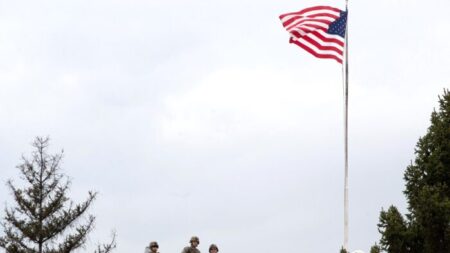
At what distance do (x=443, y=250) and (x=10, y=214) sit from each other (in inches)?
795

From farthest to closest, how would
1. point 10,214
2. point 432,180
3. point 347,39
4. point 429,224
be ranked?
point 10,214 → point 347,39 → point 432,180 → point 429,224

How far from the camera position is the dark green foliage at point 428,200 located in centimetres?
2286

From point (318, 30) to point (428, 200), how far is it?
16.9ft

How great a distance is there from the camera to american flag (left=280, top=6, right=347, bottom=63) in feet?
80.7

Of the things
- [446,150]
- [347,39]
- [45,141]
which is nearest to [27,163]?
[45,141]

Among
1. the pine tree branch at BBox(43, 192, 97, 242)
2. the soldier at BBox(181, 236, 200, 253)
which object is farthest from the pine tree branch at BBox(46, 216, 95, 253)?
the soldier at BBox(181, 236, 200, 253)

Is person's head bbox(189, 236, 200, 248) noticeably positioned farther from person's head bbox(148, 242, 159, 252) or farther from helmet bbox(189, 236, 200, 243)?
person's head bbox(148, 242, 159, 252)

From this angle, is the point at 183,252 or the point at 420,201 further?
the point at 420,201

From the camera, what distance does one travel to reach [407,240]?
23.8 m

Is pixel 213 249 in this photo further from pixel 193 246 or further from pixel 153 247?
pixel 153 247

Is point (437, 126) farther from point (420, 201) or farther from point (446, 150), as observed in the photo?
point (420, 201)

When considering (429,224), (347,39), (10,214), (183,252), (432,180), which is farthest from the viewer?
(10,214)

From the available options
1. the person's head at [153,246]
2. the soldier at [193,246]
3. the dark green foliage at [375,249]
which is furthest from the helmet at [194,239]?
the dark green foliage at [375,249]

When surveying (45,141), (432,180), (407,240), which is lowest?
(407,240)
